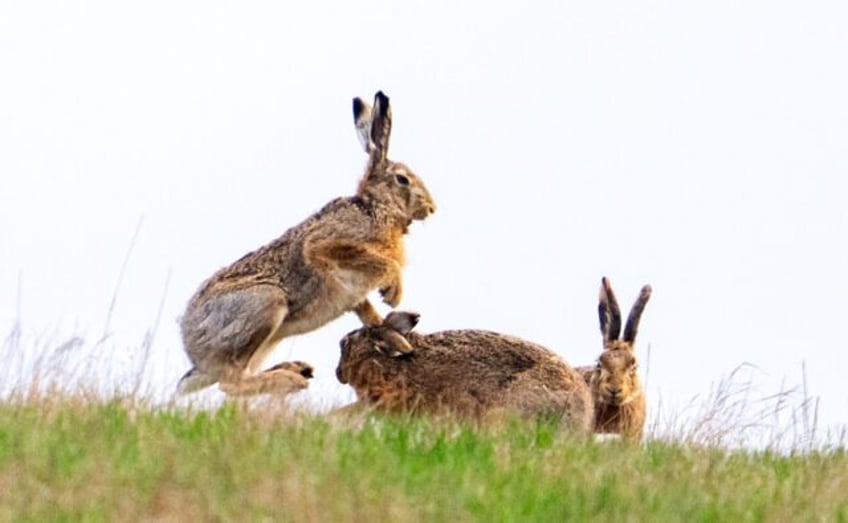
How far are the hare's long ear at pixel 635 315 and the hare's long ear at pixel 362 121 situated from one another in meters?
2.03

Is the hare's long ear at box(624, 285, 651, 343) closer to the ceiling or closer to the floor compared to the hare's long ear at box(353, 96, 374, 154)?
closer to the floor

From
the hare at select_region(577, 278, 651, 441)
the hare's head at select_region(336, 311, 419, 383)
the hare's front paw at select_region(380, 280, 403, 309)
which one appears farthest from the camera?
the hare's front paw at select_region(380, 280, 403, 309)

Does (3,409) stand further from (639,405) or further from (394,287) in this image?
(639,405)

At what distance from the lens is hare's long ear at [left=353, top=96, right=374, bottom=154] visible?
521 inches

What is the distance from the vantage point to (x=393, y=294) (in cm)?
1233

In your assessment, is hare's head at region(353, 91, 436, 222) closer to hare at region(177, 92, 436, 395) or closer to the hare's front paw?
hare at region(177, 92, 436, 395)

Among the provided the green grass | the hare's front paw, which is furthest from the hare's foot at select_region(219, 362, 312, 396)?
the green grass

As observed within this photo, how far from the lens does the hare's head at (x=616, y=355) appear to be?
12172mm

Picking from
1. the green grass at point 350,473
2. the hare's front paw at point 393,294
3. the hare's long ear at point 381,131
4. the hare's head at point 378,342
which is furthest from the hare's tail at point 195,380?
the green grass at point 350,473

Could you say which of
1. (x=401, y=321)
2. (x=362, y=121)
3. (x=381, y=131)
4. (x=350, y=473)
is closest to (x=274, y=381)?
(x=401, y=321)

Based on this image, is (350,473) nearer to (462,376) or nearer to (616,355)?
(462,376)

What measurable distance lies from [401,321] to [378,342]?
222 mm

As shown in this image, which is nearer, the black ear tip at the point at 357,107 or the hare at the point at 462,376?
the hare at the point at 462,376

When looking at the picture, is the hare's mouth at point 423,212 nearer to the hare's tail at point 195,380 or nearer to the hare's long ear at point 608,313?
the hare's long ear at point 608,313
